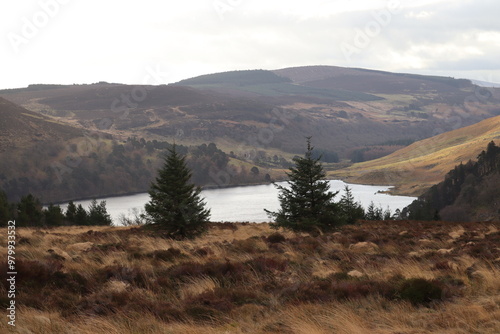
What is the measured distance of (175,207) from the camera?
24250mm

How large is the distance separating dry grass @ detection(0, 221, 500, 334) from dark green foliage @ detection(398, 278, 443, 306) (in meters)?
0.02

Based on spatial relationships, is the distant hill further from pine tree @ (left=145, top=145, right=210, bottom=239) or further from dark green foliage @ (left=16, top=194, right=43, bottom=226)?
pine tree @ (left=145, top=145, right=210, bottom=239)

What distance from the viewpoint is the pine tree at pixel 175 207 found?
79.1 feet

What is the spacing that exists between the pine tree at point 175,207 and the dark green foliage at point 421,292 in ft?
51.3

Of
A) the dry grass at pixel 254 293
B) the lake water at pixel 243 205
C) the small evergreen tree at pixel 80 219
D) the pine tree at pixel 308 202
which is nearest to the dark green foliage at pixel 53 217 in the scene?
the small evergreen tree at pixel 80 219

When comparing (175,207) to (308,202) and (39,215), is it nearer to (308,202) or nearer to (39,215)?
(308,202)

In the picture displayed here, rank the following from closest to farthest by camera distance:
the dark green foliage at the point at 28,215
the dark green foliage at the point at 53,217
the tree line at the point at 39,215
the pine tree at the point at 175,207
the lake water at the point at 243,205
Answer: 1. the pine tree at the point at 175,207
2. the tree line at the point at 39,215
3. the dark green foliage at the point at 28,215
4. the dark green foliage at the point at 53,217
5. the lake water at the point at 243,205

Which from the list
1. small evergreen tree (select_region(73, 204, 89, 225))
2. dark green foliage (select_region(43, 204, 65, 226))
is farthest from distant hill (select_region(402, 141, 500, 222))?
dark green foliage (select_region(43, 204, 65, 226))

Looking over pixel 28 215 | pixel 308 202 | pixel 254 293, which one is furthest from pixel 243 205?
pixel 254 293

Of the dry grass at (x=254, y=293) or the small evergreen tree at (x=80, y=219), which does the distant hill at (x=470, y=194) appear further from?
the dry grass at (x=254, y=293)

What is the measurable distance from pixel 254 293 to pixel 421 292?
11.0 feet

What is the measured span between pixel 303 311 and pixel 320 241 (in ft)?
35.1

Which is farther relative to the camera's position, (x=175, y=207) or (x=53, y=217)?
(x=53, y=217)

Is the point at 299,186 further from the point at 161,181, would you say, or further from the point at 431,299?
the point at 431,299
